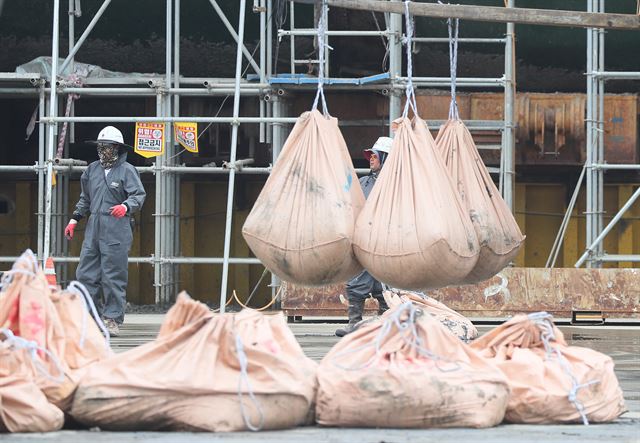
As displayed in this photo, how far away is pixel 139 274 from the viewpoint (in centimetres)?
1714

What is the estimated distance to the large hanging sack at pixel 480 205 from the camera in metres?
8.65

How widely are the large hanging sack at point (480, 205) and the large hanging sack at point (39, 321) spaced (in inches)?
119

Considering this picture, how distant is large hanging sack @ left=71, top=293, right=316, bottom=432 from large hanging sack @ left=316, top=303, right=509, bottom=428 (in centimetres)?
16

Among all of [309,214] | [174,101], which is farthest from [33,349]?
[174,101]

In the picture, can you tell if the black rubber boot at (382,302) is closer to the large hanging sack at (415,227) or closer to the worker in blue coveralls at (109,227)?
the worker in blue coveralls at (109,227)

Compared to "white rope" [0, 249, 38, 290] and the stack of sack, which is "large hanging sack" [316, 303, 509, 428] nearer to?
the stack of sack

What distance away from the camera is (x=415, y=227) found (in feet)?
26.1

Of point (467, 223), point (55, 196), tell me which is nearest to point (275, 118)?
point (55, 196)

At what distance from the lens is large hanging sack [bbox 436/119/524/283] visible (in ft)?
28.4

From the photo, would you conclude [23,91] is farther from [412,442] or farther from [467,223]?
[412,442]

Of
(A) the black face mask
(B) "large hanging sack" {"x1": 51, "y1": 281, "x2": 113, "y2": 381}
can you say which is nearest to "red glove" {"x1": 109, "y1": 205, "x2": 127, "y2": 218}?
(A) the black face mask

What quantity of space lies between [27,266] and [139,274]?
35.0ft

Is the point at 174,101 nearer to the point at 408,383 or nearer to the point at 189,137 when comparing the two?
the point at 189,137

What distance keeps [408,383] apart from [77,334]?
165 cm
